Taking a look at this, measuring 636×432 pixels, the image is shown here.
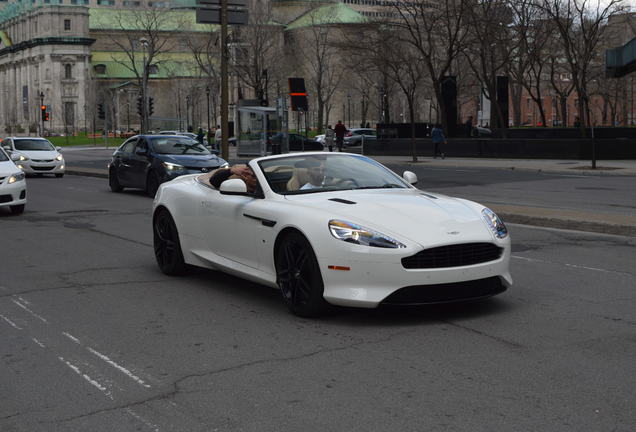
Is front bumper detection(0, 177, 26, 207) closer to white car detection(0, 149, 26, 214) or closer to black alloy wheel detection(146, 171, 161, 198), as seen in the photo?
white car detection(0, 149, 26, 214)

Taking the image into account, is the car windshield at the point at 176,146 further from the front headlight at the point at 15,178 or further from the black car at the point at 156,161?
the front headlight at the point at 15,178

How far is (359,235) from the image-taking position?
6758 millimetres

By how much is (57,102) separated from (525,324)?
14453cm

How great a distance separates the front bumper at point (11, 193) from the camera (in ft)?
54.9

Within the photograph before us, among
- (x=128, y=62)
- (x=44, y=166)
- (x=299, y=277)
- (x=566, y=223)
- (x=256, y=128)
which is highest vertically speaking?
(x=128, y=62)

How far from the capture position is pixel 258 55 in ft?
214

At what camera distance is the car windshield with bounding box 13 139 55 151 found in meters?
33.6

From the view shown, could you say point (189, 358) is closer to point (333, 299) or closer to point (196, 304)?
point (333, 299)

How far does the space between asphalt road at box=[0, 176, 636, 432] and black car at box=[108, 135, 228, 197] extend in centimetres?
1144

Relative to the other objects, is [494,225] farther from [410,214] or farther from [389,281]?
[389,281]

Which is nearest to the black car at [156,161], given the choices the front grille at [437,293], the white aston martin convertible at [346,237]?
the white aston martin convertible at [346,237]

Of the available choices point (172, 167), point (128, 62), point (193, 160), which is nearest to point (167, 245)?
point (172, 167)

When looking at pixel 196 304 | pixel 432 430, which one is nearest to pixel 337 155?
pixel 196 304

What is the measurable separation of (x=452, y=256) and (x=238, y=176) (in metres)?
2.71
